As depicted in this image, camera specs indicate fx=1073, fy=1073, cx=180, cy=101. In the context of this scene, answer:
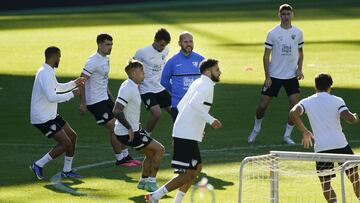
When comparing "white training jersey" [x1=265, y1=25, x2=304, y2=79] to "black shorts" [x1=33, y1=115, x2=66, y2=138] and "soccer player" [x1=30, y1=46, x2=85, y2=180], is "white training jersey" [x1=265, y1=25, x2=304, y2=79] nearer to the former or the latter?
"soccer player" [x1=30, y1=46, x2=85, y2=180]

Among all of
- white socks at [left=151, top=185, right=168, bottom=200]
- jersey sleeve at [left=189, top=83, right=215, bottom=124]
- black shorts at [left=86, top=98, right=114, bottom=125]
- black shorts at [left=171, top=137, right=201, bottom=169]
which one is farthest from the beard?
white socks at [left=151, top=185, right=168, bottom=200]

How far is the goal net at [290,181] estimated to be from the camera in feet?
38.8

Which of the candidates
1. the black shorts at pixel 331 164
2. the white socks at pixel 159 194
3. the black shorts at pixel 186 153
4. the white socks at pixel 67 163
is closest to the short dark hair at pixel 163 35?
the white socks at pixel 67 163

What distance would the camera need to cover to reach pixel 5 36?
41.4 metres

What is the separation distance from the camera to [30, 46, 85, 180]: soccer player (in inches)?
615

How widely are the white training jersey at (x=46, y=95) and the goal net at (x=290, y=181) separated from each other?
2.96 meters

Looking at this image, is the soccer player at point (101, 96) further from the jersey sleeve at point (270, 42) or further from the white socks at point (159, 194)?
the white socks at point (159, 194)

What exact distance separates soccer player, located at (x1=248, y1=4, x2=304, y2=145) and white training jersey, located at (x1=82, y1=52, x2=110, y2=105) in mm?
3187

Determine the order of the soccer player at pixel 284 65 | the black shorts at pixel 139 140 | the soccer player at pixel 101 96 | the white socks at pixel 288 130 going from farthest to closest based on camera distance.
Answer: the soccer player at pixel 284 65 → the white socks at pixel 288 130 → the soccer player at pixel 101 96 → the black shorts at pixel 139 140

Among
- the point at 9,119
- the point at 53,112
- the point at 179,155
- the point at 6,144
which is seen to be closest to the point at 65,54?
the point at 9,119

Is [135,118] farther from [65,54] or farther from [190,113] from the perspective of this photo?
[65,54]

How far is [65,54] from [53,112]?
1909cm

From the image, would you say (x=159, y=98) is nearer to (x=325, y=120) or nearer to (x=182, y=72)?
(x=182, y=72)

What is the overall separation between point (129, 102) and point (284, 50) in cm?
499
